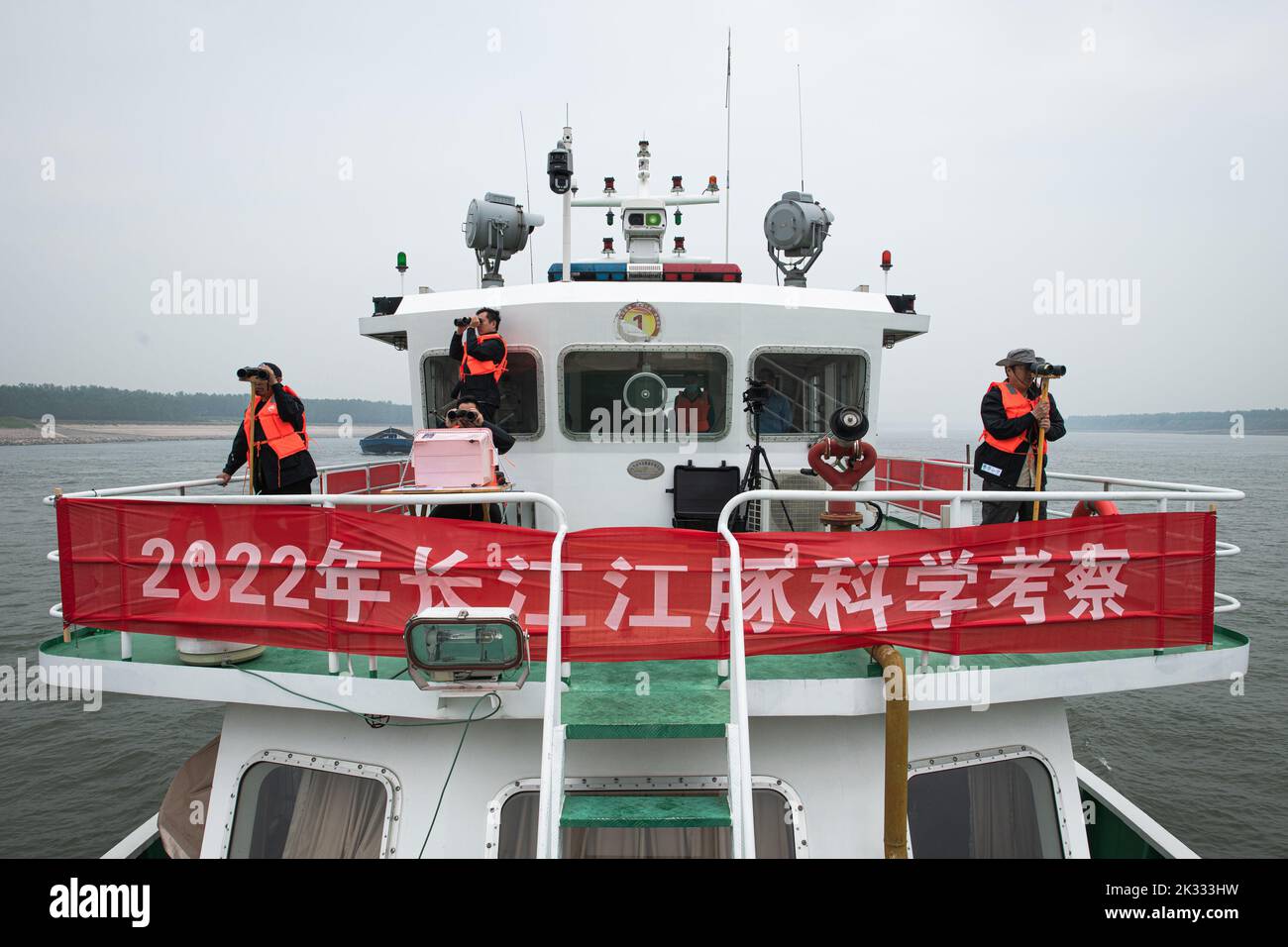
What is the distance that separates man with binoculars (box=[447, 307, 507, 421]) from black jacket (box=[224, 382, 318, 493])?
1.26m

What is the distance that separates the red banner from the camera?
13.2 ft

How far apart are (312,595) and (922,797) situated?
3625 millimetres

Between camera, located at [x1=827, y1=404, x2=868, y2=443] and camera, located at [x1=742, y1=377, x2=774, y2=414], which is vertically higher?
camera, located at [x1=742, y1=377, x2=774, y2=414]

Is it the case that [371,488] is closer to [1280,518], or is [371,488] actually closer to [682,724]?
[682,724]

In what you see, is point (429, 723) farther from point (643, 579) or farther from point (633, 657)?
point (643, 579)

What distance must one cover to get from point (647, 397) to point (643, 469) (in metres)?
0.61

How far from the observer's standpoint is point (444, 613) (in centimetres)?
361

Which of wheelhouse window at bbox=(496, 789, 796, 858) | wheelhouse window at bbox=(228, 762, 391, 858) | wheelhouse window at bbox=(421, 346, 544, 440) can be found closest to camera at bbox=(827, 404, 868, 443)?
wheelhouse window at bbox=(496, 789, 796, 858)

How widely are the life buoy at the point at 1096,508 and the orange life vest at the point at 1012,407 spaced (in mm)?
614

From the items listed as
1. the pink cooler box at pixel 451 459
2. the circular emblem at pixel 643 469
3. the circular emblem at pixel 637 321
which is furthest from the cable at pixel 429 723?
the circular emblem at pixel 637 321

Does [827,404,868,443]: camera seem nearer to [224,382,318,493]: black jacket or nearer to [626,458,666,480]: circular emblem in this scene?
[626,458,666,480]: circular emblem

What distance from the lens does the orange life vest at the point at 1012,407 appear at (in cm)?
535

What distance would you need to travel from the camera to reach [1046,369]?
5180 millimetres
